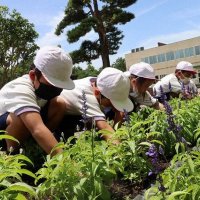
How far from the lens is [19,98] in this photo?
306 centimetres

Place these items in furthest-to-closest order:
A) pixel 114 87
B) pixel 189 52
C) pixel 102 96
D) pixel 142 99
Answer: pixel 189 52 < pixel 142 99 < pixel 102 96 < pixel 114 87

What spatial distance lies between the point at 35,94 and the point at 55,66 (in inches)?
13.5

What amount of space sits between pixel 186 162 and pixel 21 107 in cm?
139

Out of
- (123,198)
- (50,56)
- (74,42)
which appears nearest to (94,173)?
(123,198)

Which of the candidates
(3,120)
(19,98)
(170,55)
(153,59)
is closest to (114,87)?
(19,98)

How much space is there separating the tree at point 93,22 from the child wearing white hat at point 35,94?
23310mm

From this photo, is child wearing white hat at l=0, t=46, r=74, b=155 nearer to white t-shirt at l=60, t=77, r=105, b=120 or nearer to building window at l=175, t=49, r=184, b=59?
white t-shirt at l=60, t=77, r=105, b=120

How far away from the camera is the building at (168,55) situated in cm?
6494

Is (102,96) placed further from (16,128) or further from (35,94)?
(16,128)

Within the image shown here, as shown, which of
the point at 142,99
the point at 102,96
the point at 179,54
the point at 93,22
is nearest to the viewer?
the point at 102,96

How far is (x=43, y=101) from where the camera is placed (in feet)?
11.5

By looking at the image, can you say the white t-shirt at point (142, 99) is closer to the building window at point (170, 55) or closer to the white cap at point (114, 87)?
the white cap at point (114, 87)

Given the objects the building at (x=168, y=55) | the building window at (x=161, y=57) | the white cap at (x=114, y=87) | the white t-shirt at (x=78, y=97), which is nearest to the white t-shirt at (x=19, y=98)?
the white t-shirt at (x=78, y=97)

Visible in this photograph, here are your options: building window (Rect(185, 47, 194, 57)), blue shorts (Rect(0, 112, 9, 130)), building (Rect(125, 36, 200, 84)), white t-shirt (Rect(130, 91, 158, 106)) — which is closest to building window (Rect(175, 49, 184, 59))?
building (Rect(125, 36, 200, 84))
